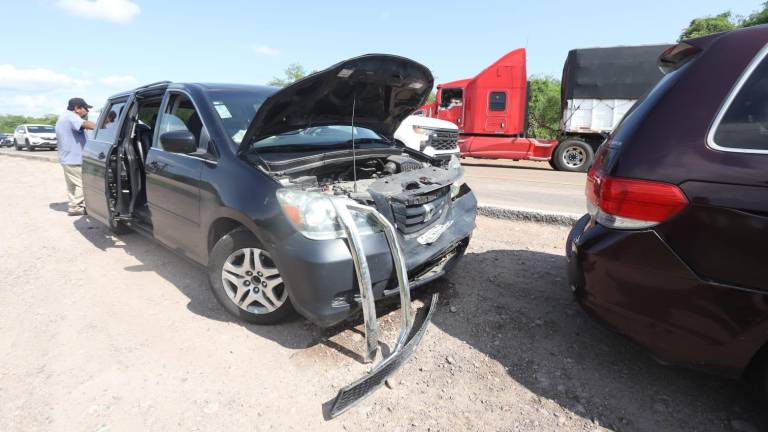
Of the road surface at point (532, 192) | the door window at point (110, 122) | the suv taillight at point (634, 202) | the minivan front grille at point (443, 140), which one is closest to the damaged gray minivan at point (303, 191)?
the door window at point (110, 122)

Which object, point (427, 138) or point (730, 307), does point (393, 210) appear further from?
point (427, 138)

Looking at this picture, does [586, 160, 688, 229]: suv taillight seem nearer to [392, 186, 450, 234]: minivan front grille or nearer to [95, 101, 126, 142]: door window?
[392, 186, 450, 234]: minivan front grille

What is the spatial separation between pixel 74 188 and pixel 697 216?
7618 millimetres

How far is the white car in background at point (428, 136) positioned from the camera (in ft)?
25.7

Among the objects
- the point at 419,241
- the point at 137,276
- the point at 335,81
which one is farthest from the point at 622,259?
the point at 137,276

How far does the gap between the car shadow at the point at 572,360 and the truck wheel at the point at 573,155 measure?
934 cm

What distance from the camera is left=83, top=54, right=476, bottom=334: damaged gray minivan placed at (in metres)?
2.23

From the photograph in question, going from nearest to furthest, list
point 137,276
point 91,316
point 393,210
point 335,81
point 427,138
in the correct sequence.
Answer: point 393,210
point 335,81
point 91,316
point 137,276
point 427,138

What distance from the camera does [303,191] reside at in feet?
7.54

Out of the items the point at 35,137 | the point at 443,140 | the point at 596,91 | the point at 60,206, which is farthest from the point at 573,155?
the point at 35,137

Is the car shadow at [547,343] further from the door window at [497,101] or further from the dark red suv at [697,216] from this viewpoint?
the door window at [497,101]

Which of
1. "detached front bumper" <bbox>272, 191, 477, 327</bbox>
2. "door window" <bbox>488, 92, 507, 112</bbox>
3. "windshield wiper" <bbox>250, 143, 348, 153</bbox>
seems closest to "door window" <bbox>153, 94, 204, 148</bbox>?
"windshield wiper" <bbox>250, 143, 348, 153</bbox>

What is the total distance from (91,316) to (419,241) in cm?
248

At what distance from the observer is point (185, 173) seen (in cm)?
299
